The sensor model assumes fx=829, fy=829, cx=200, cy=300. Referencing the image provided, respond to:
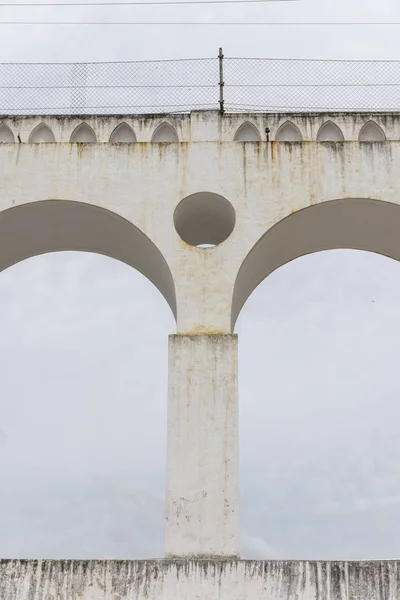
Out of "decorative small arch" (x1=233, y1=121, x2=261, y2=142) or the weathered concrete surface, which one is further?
"decorative small arch" (x1=233, y1=121, x2=261, y2=142)

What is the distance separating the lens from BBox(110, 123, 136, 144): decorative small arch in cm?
1065

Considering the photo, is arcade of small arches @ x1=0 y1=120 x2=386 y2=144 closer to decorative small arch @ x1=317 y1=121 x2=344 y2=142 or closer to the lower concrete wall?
decorative small arch @ x1=317 y1=121 x2=344 y2=142

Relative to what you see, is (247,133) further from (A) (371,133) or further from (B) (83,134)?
(B) (83,134)

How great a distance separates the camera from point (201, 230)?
36.7 feet

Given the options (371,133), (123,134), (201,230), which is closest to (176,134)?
(123,134)

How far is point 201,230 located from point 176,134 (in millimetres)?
1346

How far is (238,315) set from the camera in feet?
35.3

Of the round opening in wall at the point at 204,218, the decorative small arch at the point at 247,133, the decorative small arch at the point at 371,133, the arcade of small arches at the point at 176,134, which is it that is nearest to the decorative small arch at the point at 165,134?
the arcade of small arches at the point at 176,134

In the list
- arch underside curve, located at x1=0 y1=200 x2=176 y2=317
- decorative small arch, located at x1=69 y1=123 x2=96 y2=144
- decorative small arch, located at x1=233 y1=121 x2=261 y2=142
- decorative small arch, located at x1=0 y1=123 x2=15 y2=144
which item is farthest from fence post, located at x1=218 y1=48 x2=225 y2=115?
decorative small arch, located at x1=0 y1=123 x2=15 y2=144

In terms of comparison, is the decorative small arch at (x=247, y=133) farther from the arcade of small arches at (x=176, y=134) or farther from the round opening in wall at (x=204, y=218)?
the round opening in wall at (x=204, y=218)

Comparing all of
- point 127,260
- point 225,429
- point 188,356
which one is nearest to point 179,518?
point 225,429

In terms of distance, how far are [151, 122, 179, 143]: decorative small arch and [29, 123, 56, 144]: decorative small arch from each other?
1326 mm

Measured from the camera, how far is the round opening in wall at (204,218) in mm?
10102

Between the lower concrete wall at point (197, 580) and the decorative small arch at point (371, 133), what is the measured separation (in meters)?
5.28
